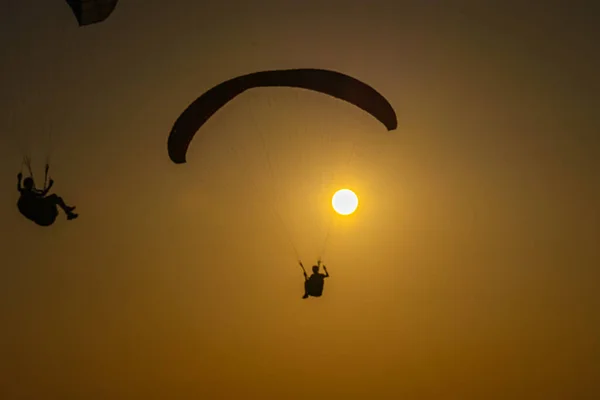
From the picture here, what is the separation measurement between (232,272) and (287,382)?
874 mm

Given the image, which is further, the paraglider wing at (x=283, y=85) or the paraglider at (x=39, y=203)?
the paraglider at (x=39, y=203)

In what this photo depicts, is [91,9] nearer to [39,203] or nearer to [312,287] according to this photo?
[39,203]

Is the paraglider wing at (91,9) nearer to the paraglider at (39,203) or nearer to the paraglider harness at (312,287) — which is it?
the paraglider at (39,203)

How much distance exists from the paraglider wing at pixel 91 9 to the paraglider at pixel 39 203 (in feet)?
3.69

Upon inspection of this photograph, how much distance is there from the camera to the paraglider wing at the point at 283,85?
4.53 meters

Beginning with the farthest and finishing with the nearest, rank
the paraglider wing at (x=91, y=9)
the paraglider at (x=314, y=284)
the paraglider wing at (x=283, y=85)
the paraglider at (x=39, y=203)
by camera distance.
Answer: the paraglider at (x=314, y=284) < the paraglider at (x=39, y=203) < the paraglider wing at (x=283, y=85) < the paraglider wing at (x=91, y=9)

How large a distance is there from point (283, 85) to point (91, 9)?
1.31 meters

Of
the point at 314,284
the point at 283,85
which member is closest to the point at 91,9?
the point at 283,85

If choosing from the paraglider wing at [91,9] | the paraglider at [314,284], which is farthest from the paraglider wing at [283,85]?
the paraglider at [314,284]

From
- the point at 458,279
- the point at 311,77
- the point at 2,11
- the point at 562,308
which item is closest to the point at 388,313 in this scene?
the point at 458,279

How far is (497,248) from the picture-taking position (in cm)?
488

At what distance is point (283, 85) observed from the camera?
15.0ft

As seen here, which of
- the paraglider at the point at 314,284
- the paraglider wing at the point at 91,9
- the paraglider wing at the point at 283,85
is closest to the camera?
the paraglider wing at the point at 91,9

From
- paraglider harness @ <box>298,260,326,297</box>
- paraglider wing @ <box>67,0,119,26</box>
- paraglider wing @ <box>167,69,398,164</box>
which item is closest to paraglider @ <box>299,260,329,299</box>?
paraglider harness @ <box>298,260,326,297</box>
